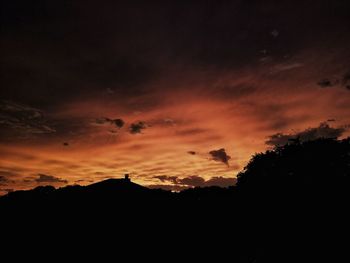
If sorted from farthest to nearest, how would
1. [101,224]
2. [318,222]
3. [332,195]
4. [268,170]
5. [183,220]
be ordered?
1. [268,170]
2. [332,195]
3. [318,222]
4. [183,220]
5. [101,224]

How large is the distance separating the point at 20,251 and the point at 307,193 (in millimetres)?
27765

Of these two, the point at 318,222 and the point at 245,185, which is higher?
the point at 245,185

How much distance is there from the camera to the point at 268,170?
41500mm

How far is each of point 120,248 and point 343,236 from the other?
20538 millimetres

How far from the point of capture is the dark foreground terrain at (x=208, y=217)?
19.1 m

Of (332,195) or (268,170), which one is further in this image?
(268,170)

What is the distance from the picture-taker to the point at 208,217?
1093 inches

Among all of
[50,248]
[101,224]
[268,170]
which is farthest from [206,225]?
[268,170]

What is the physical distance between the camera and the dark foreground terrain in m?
19.1

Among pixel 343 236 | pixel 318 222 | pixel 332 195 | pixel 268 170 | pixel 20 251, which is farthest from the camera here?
pixel 268 170

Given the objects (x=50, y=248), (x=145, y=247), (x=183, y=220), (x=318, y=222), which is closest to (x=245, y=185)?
(x=318, y=222)

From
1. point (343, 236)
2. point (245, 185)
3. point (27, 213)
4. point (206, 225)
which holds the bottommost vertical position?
point (343, 236)

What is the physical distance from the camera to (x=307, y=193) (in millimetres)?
34531

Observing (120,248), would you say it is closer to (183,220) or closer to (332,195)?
(183,220)
